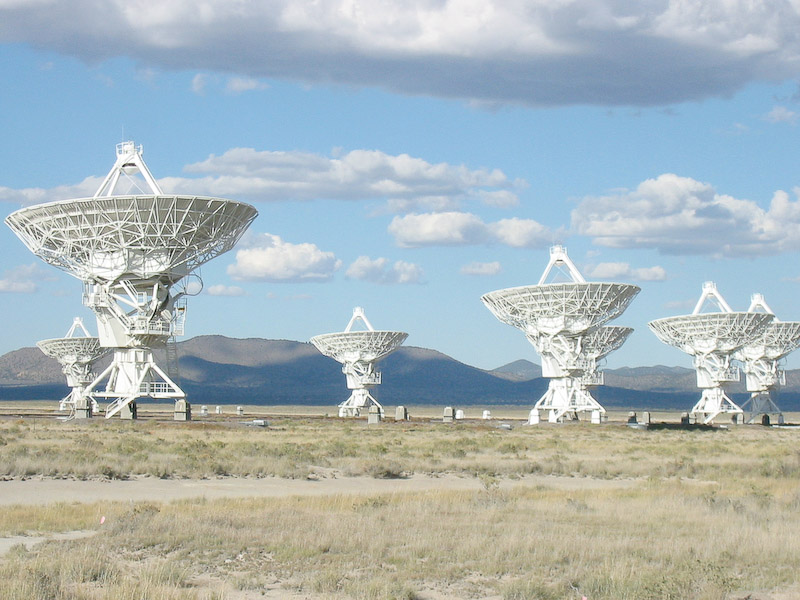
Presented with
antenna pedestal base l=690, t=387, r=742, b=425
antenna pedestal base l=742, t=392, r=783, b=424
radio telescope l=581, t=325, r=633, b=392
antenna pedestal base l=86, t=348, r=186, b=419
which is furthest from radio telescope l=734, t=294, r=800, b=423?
antenna pedestal base l=86, t=348, r=186, b=419

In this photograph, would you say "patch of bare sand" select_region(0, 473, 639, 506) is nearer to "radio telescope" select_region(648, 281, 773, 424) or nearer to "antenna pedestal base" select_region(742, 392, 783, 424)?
"radio telescope" select_region(648, 281, 773, 424)

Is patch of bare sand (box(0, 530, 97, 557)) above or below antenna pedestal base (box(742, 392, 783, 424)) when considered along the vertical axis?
below

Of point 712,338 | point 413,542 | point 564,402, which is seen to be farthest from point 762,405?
point 413,542

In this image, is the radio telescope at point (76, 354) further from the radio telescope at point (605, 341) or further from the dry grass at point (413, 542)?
the dry grass at point (413, 542)

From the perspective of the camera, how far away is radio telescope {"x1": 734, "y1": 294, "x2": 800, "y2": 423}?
87.4 meters

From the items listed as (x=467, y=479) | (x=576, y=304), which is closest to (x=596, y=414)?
(x=576, y=304)

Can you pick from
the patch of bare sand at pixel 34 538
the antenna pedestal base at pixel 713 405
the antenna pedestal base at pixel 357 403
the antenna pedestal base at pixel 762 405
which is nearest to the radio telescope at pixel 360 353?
the antenna pedestal base at pixel 357 403

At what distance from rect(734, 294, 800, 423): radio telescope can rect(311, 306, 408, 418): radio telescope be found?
1250 inches

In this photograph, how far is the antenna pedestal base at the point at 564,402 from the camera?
214ft

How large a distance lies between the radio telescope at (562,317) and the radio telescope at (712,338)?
12.3 metres

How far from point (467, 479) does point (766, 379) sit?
70649 mm

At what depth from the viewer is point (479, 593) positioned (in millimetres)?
11578

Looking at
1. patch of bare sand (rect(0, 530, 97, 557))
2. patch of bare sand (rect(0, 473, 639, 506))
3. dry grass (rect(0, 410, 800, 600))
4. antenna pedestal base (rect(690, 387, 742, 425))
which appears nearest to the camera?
dry grass (rect(0, 410, 800, 600))

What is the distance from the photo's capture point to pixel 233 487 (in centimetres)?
2317
